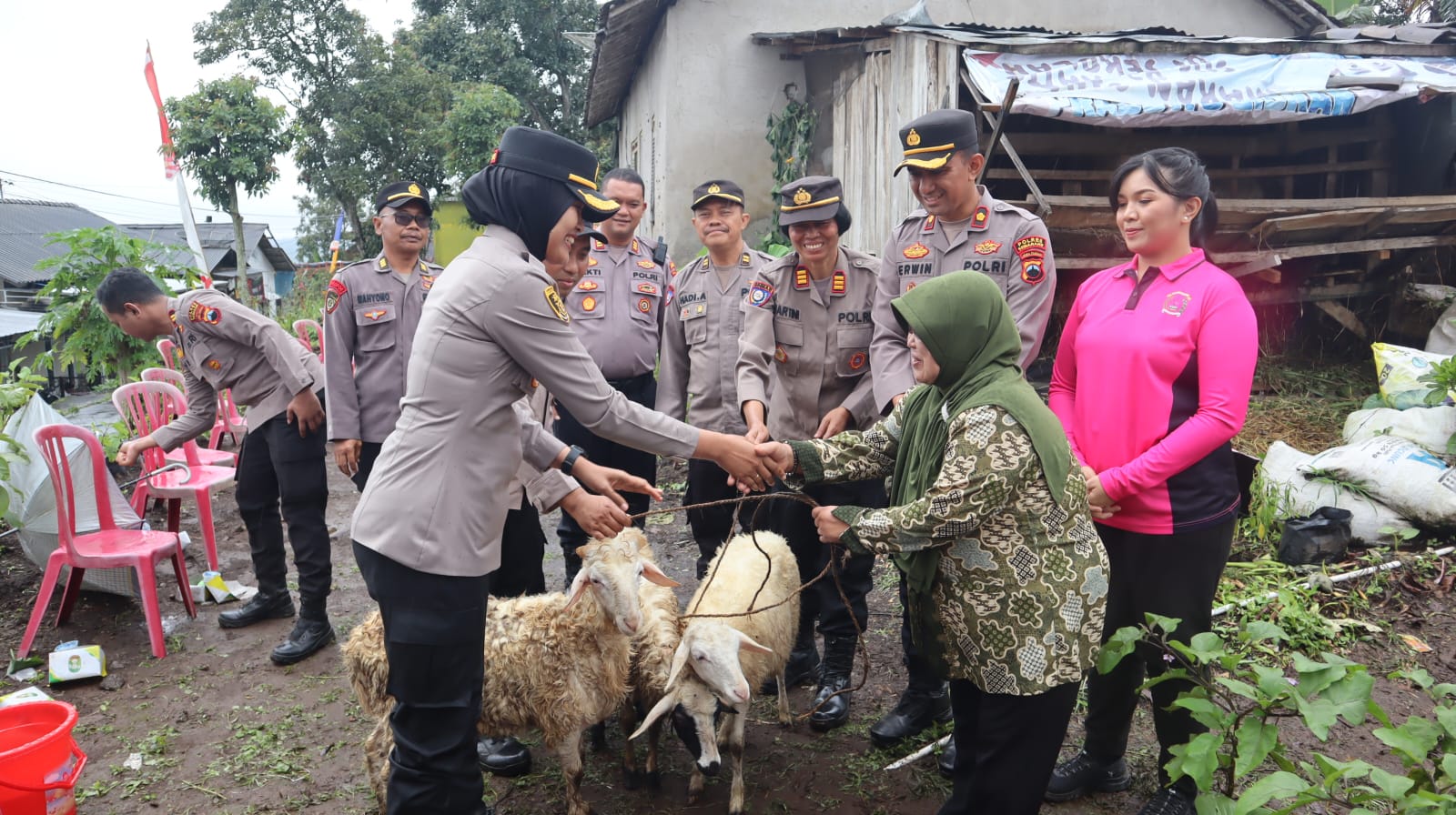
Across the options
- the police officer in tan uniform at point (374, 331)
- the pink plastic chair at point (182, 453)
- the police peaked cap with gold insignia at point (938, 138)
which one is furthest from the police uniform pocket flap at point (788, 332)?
the pink plastic chair at point (182, 453)

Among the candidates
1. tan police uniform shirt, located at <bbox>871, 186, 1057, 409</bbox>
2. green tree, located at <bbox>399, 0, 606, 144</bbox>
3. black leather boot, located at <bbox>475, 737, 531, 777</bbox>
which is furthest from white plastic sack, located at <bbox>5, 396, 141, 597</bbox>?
green tree, located at <bbox>399, 0, 606, 144</bbox>

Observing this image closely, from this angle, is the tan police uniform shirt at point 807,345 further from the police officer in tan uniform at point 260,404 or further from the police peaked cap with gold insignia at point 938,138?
the police officer in tan uniform at point 260,404

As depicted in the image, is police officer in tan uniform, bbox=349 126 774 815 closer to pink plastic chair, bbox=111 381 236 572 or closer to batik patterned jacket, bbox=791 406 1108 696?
batik patterned jacket, bbox=791 406 1108 696

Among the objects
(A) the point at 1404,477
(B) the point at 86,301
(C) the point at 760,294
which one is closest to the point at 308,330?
(B) the point at 86,301

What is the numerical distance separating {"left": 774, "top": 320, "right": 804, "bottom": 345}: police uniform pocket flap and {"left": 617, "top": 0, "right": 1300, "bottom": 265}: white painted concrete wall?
8468 mm

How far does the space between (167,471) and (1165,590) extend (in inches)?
261

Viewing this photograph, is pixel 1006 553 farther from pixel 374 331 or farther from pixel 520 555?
pixel 374 331

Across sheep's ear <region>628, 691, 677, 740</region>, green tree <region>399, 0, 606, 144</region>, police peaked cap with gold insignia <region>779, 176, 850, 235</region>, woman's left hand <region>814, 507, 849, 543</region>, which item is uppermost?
green tree <region>399, 0, 606, 144</region>

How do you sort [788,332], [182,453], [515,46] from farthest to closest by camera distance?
1. [515,46]
2. [182,453]
3. [788,332]

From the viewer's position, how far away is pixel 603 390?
304cm

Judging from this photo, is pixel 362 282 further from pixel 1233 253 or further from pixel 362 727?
pixel 1233 253

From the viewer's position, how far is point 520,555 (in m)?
4.47

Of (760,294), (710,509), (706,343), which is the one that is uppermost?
(760,294)

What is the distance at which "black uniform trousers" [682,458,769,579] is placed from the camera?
4766 mm
